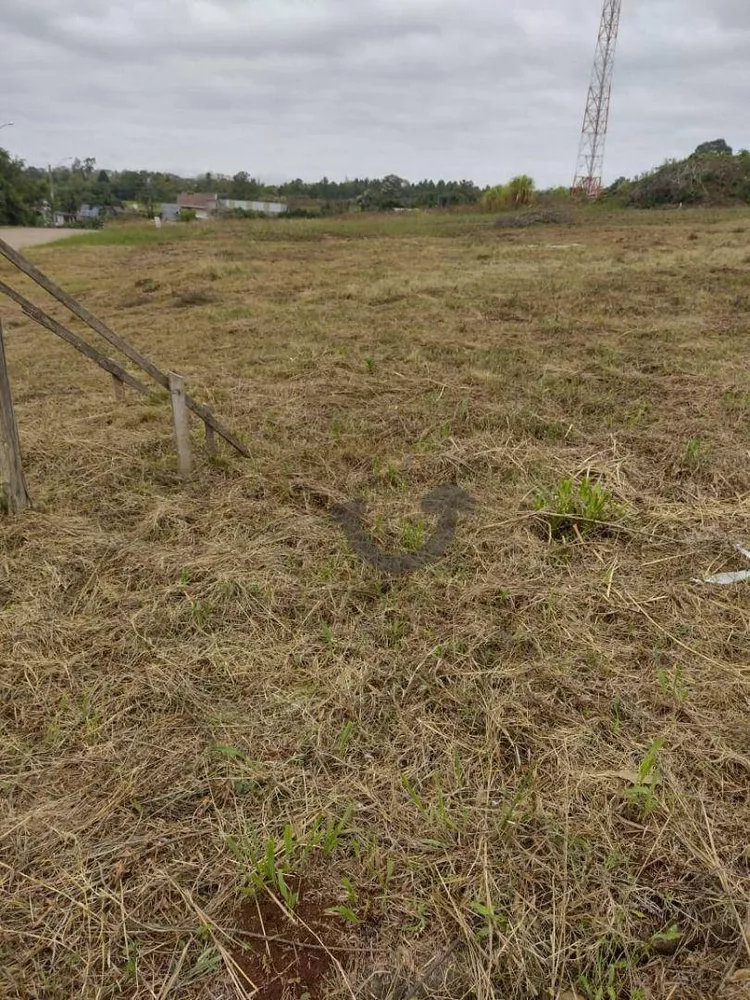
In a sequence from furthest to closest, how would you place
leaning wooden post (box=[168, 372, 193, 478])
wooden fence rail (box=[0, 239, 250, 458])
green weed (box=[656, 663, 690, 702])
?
1. leaning wooden post (box=[168, 372, 193, 478])
2. wooden fence rail (box=[0, 239, 250, 458])
3. green weed (box=[656, 663, 690, 702])

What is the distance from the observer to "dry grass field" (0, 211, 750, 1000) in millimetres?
1413

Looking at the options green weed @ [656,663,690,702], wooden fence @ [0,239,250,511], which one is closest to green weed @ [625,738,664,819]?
green weed @ [656,663,690,702]

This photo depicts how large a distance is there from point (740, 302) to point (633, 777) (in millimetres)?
7234

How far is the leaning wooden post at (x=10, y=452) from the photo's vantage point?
8.88 feet

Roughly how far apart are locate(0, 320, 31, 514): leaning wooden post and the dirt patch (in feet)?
7.50

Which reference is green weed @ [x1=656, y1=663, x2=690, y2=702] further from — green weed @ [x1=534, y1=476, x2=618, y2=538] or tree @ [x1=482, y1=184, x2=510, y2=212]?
tree @ [x1=482, y1=184, x2=510, y2=212]

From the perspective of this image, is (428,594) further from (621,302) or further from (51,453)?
(621,302)

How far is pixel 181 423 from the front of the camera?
3.31 metres

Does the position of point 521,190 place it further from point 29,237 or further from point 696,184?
point 29,237

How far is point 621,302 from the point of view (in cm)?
730

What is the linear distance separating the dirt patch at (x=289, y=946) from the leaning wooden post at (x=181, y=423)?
2.41 m

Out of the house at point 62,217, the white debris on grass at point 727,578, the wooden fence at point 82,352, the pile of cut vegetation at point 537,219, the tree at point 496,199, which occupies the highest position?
the house at point 62,217

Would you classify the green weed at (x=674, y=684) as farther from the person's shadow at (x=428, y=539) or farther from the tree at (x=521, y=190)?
the tree at (x=521, y=190)

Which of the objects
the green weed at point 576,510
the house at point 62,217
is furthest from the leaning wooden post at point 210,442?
the house at point 62,217
